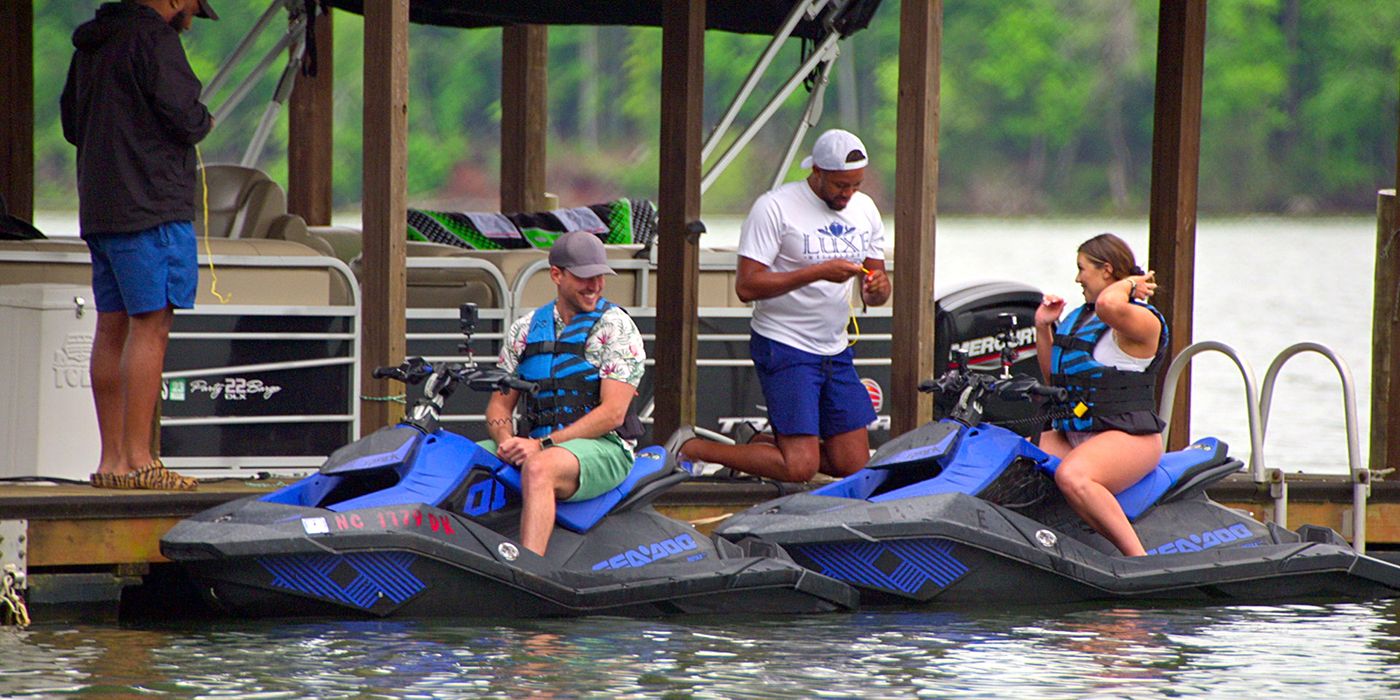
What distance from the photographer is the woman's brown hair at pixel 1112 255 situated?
7578mm

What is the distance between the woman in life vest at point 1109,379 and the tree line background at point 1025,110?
36.0 m

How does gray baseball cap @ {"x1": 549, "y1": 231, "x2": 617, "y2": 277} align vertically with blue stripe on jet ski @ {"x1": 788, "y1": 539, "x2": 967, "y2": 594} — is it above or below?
above

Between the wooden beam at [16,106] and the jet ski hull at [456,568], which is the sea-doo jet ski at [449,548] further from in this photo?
the wooden beam at [16,106]

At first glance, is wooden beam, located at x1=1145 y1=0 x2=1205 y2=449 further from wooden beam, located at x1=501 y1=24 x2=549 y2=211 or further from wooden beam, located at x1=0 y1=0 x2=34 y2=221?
wooden beam, located at x1=0 y1=0 x2=34 y2=221

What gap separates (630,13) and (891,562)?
13.7ft

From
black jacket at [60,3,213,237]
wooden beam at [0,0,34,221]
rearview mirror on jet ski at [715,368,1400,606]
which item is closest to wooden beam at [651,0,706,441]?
rearview mirror on jet ski at [715,368,1400,606]

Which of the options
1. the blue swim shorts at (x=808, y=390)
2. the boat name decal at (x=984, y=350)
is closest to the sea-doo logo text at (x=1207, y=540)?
the blue swim shorts at (x=808, y=390)

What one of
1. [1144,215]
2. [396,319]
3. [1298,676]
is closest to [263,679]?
[396,319]

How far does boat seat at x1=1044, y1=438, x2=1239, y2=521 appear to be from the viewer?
309 inches

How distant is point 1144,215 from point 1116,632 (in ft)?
123

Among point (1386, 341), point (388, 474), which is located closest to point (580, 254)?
point (388, 474)

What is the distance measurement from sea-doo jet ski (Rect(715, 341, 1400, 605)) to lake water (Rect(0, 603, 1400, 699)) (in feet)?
0.47

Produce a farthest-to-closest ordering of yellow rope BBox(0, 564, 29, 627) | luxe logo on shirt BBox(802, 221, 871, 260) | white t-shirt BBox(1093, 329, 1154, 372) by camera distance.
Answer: luxe logo on shirt BBox(802, 221, 871, 260)
white t-shirt BBox(1093, 329, 1154, 372)
yellow rope BBox(0, 564, 29, 627)

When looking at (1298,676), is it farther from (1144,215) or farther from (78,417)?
(1144,215)
